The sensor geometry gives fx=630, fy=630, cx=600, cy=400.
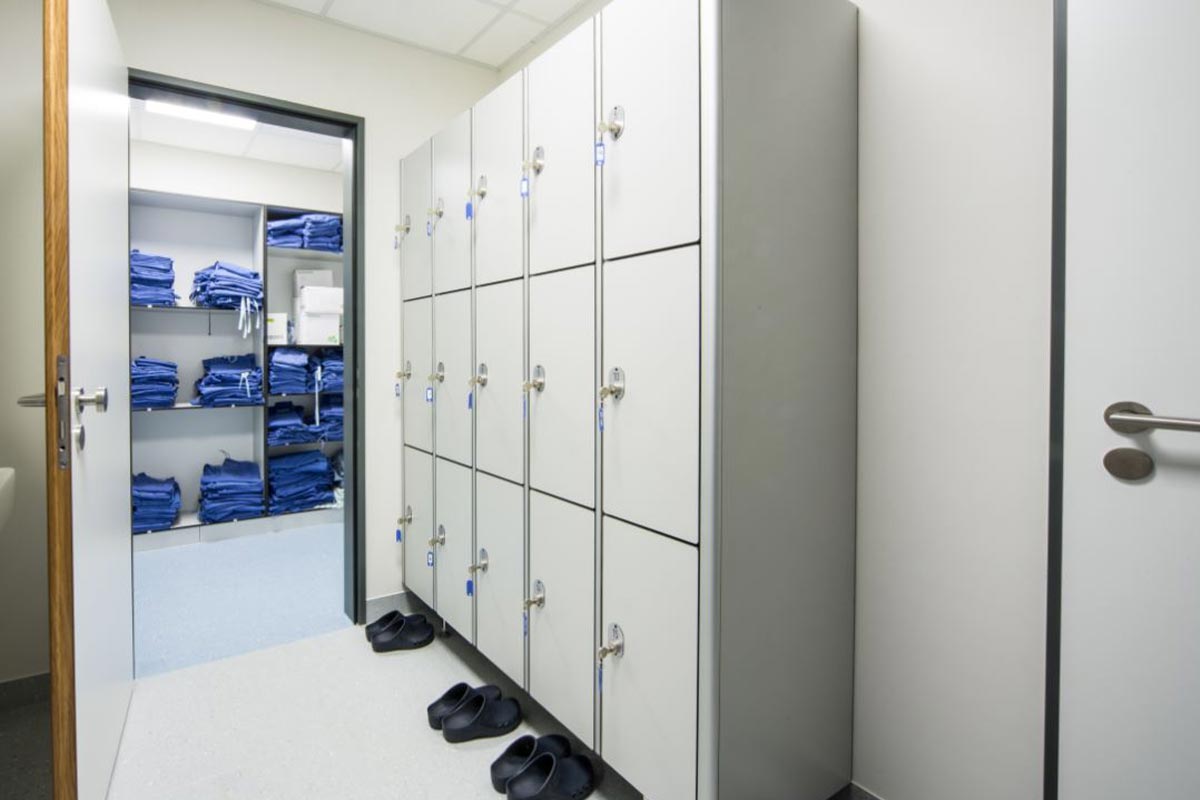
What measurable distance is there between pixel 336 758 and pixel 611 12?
83.7 inches

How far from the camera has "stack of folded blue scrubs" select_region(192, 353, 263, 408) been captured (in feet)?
→ 13.2

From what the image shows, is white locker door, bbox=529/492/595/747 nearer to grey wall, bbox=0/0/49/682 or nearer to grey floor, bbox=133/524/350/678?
grey floor, bbox=133/524/350/678

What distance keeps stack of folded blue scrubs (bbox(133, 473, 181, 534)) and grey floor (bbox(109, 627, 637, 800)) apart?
1.81 m

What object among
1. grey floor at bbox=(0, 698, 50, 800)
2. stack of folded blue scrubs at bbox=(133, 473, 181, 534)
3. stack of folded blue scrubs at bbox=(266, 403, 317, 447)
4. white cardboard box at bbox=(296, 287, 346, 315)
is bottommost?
grey floor at bbox=(0, 698, 50, 800)

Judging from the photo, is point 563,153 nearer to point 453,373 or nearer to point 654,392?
point 654,392

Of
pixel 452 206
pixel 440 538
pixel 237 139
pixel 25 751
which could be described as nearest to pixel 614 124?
pixel 452 206

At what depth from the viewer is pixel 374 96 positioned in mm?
2682

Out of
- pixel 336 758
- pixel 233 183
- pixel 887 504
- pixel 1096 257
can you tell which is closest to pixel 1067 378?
pixel 1096 257

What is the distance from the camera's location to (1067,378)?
1075mm

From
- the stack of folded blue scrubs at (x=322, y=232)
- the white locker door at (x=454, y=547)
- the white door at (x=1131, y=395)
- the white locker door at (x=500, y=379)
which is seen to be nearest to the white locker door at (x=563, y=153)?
the white locker door at (x=500, y=379)

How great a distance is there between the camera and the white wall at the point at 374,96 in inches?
94.8

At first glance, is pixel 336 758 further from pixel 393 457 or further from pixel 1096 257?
pixel 1096 257

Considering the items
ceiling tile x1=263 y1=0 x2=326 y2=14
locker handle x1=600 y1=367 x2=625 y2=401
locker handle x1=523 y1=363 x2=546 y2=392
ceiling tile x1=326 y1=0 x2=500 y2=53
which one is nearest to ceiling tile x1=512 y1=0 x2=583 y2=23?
ceiling tile x1=326 y1=0 x2=500 y2=53

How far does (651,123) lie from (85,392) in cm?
141
